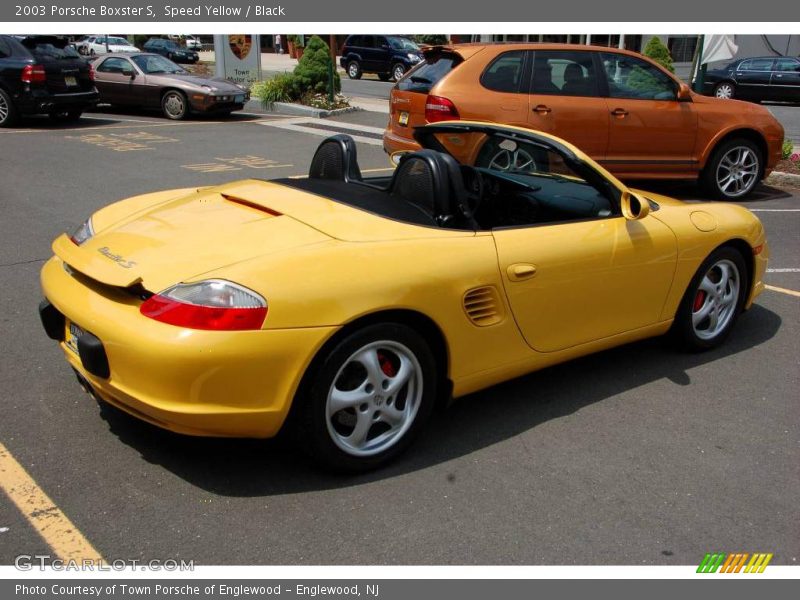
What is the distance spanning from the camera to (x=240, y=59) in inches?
858

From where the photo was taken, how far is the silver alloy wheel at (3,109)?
14.3m

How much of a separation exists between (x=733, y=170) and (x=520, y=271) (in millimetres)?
7154

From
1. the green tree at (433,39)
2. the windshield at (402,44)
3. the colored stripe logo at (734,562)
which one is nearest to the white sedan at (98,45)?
the green tree at (433,39)

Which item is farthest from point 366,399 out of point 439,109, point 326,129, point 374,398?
point 326,129

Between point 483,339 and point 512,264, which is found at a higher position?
point 512,264

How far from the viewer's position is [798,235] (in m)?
8.09

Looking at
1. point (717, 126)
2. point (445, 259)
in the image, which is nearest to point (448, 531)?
point (445, 259)

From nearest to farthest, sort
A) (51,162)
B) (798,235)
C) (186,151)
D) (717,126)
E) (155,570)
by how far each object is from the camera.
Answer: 1. (155,570)
2. (798,235)
3. (717,126)
4. (51,162)
5. (186,151)

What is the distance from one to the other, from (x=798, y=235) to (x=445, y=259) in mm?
5989

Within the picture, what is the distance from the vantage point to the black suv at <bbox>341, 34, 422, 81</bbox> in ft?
100

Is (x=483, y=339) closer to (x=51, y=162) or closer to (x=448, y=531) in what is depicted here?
(x=448, y=531)

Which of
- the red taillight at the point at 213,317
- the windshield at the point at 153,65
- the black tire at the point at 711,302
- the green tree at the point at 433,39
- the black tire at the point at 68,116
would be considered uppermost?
the green tree at the point at 433,39

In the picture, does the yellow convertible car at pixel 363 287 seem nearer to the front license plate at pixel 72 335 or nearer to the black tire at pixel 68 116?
the front license plate at pixel 72 335

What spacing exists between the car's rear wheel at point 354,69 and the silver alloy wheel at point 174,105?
1596 centimetres
